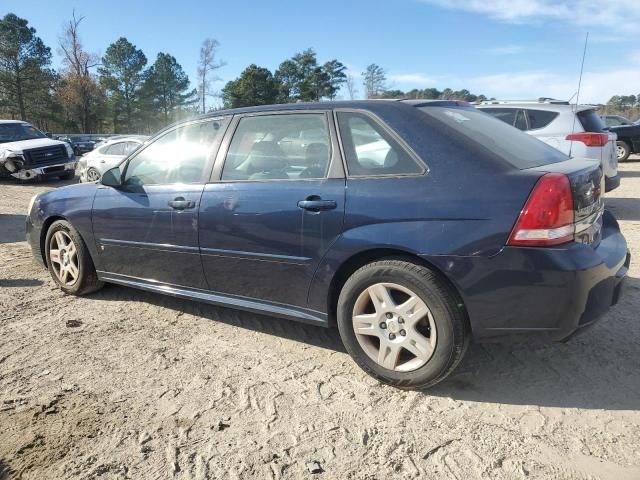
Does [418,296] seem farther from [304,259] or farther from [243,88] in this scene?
[243,88]

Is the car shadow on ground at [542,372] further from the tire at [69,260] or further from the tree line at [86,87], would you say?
the tree line at [86,87]

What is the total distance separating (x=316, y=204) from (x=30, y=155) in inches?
531

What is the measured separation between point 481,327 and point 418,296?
0.36 metres

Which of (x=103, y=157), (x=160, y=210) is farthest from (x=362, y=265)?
(x=103, y=157)

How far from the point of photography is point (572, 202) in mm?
2582

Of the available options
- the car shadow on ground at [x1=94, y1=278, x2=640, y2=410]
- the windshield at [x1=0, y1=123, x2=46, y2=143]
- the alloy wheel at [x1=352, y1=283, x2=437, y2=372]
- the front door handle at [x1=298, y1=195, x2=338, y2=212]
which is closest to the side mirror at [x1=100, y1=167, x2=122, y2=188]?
the car shadow on ground at [x1=94, y1=278, x2=640, y2=410]

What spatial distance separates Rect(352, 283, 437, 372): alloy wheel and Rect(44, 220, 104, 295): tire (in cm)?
266

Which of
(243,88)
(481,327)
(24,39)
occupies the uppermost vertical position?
(24,39)

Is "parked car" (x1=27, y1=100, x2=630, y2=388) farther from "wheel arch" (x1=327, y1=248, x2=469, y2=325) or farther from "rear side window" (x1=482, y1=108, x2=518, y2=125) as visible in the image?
"rear side window" (x1=482, y1=108, x2=518, y2=125)

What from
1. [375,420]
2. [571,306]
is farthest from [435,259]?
[375,420]

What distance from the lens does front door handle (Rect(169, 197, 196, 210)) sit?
364 cm

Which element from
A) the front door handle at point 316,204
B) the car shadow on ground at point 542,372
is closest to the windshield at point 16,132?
the car shadow on ground at point 542,372

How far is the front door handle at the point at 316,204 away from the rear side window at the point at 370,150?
22 centimetres

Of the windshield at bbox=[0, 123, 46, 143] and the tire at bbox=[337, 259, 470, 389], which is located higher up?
the windshield at bbox=[0, 123, 46, 143]
